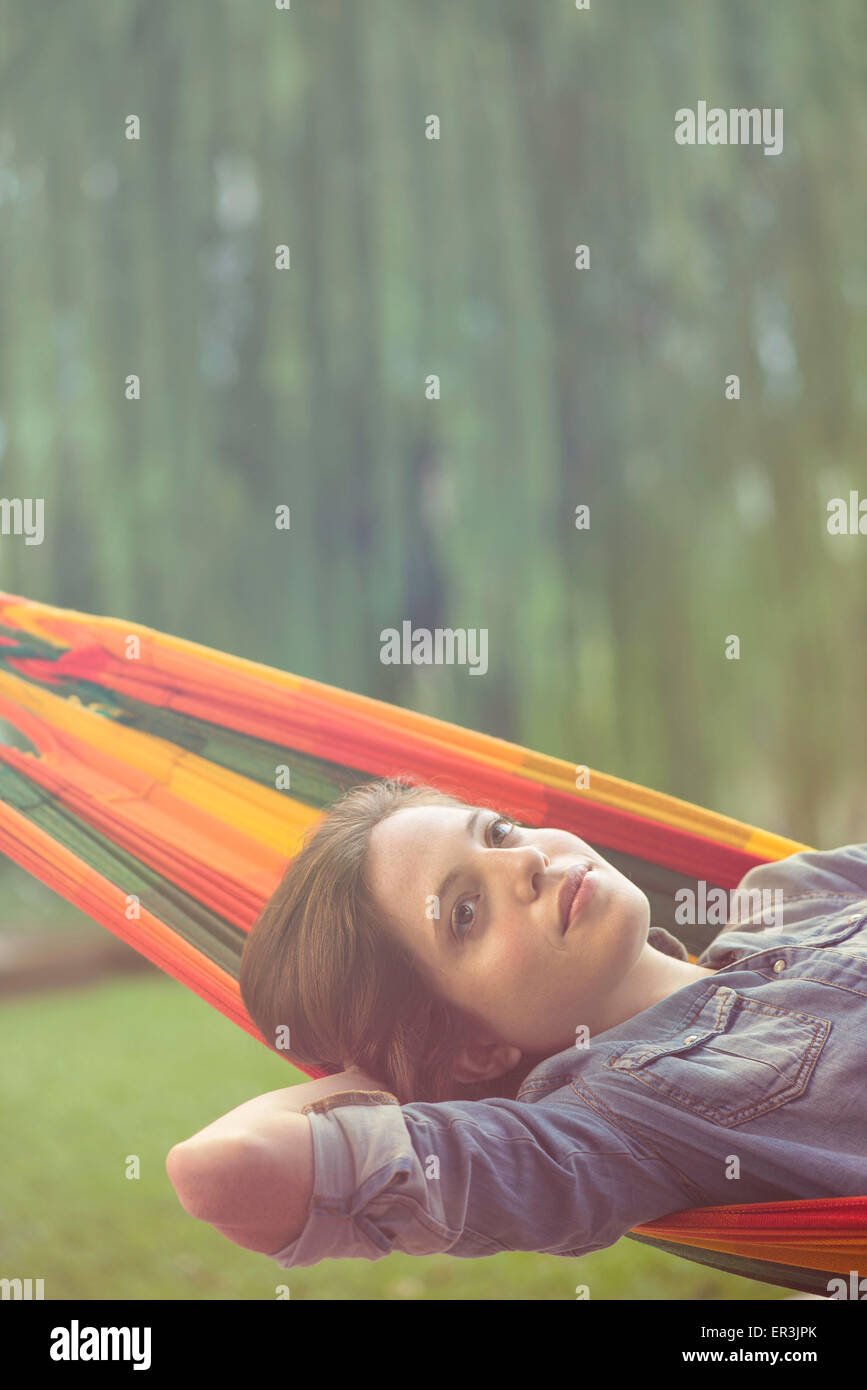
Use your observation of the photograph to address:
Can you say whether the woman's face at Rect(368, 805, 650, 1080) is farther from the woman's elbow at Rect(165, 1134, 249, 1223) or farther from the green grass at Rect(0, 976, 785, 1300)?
the green grass at Rect(0, 976, 785, 1300)

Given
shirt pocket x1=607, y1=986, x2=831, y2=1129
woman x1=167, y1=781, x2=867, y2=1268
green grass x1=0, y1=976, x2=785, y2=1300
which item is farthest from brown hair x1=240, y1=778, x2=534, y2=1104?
green grass x1=0, y1=976, x2=785, y2=1300

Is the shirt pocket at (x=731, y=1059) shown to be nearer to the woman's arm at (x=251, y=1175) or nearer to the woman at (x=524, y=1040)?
the woman at (x=524, y=1040)

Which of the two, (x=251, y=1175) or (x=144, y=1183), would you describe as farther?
(x=144, y=1183)

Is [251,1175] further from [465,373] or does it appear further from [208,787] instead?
[465,373]

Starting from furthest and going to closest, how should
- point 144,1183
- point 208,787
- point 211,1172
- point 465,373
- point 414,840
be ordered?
point 144,1183 < point 465,373 < point 208,787 < point 414,840 < point 211,1172

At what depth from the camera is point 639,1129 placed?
28.7 inches

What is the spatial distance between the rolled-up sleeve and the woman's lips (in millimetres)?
118

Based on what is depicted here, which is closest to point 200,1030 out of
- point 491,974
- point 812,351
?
point 812,351

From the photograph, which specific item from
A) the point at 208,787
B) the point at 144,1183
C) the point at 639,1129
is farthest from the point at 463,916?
the point at 144,1183

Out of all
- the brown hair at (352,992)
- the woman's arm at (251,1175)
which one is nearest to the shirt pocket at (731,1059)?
the brown hair at (352,992)

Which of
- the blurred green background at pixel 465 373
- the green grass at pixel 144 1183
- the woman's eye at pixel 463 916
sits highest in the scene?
the blurred green background at pixel 465 373

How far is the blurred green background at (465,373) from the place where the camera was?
2104 millimetres

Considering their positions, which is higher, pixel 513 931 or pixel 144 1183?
pixel 513 931

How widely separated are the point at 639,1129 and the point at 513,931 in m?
0.15
